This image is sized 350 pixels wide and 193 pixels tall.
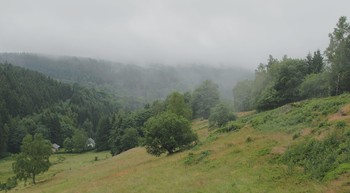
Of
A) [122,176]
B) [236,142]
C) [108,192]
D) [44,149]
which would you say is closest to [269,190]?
[108,192]

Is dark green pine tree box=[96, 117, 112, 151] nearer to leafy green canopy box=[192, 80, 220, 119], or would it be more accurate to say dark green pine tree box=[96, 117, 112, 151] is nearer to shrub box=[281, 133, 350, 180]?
leafy green canopy box=[192, 80, 220, 119]

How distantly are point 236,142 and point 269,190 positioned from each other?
69.4 ft

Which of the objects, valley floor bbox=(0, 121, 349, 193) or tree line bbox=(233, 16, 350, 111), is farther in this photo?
tree line bbox=(233, 16, 350, 111)

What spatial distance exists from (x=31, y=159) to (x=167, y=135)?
23.5m

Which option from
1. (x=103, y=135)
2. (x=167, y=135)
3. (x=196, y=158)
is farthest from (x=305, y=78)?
(x=103, y=135)

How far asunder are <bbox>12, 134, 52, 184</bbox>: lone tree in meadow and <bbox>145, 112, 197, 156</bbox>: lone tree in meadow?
18.6 metres

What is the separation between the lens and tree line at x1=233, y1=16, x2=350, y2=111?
68.6 meters

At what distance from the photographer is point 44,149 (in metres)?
64.9

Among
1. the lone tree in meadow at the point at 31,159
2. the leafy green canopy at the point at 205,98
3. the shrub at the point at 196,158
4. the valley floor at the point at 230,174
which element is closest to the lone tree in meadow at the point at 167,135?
the valley floor at the point at 230,174

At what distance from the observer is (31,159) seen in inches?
2493

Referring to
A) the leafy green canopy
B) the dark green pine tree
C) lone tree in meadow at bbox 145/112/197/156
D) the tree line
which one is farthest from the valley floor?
the dark green pine tree

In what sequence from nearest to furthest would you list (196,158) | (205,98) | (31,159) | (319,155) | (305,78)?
(319,155), (196,158), (31,159), (305,78), (205,98)

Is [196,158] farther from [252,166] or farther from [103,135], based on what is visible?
[103,135]

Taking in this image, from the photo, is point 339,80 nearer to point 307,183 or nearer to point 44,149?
point 307,183
